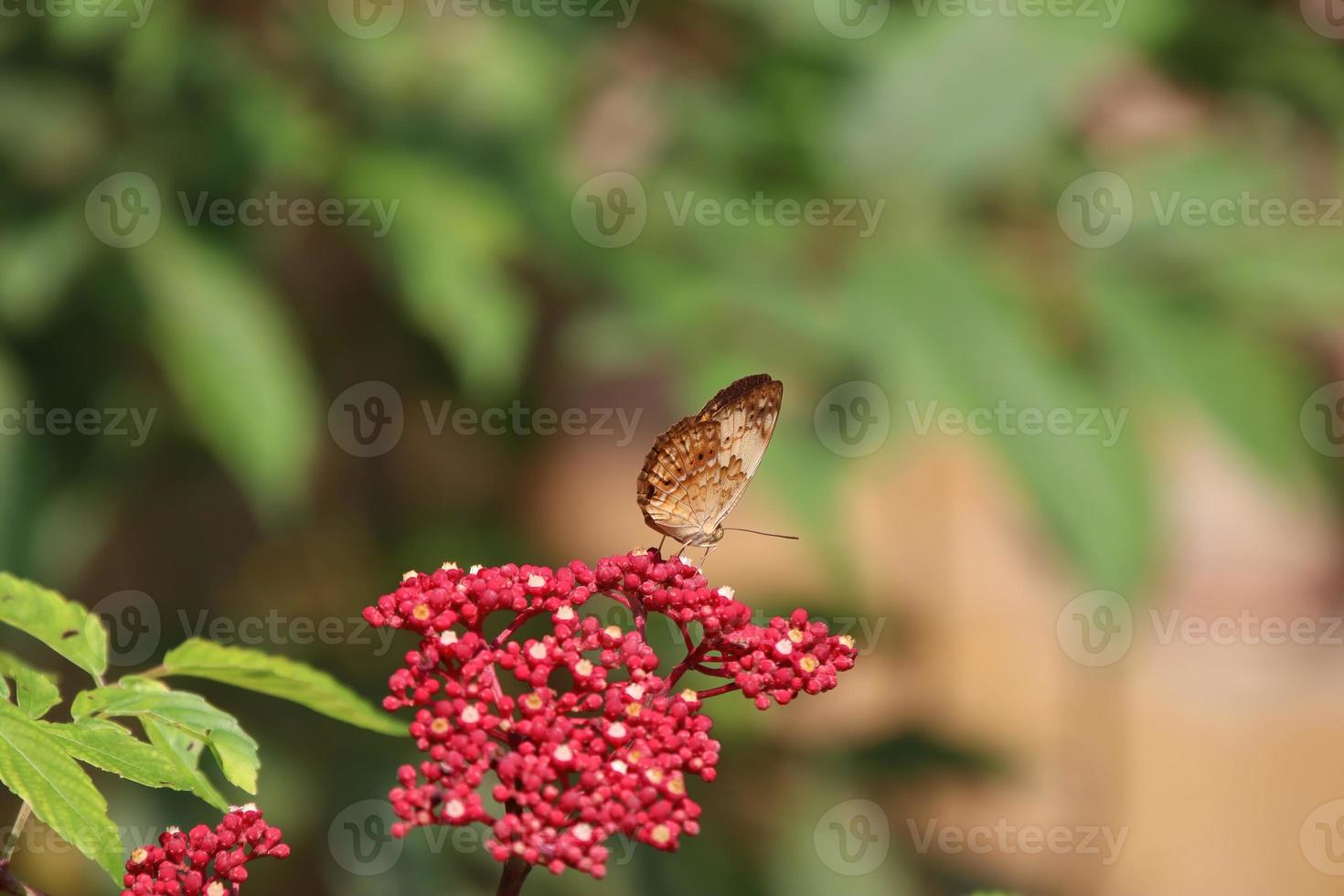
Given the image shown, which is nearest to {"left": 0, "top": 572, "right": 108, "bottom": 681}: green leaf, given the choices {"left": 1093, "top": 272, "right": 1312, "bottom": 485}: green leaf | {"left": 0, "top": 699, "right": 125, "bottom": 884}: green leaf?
{"left": 0, "top": 699, "right": 125, "bottom": 884}: green leaf

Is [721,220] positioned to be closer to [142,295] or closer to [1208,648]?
[142,295]

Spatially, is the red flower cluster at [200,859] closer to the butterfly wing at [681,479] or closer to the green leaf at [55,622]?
the green leaf at [55,622]

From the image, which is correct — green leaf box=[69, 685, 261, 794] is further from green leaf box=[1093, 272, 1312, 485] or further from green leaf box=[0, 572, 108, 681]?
green leaf box=[1093, 272, 1312, 485]

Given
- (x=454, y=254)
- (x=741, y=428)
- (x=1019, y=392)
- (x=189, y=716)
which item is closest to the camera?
(x=189, y=716)

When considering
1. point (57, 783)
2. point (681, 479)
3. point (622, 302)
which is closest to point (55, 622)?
point (57, 783)

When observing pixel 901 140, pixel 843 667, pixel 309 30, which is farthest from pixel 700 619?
pixel 309 30

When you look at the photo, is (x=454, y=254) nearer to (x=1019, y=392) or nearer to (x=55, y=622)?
(x=1019, y=392)

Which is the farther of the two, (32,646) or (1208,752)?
(1208,752)
